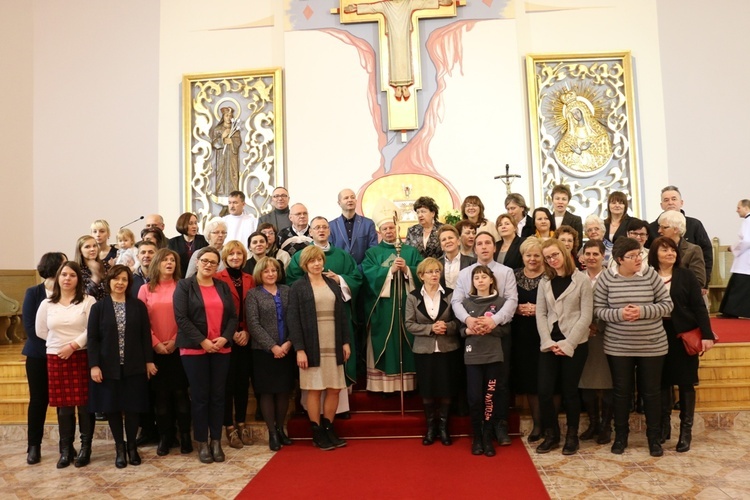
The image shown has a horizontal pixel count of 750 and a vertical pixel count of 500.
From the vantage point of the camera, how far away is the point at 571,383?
161 inches

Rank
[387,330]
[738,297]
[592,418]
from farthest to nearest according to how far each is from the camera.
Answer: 1. [738,297]
2. [387,330]
3. [592,418]

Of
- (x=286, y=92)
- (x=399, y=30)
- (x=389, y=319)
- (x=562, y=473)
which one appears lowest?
(x=562, y=473)

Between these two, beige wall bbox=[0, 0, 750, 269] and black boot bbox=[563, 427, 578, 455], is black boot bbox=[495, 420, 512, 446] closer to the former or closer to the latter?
black boot bbox=[563, 427, 578, 455]

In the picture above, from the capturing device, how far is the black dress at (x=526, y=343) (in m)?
4.31

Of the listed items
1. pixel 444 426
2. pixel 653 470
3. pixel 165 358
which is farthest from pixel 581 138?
pixel 165 358

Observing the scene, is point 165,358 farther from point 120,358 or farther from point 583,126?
point 583,126

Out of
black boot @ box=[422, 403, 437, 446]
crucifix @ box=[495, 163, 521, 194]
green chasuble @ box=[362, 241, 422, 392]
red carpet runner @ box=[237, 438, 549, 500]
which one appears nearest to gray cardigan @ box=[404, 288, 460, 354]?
green chasuble @ box=[362, 241, 422, 392]

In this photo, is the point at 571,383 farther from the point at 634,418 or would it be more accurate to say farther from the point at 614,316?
the point at 634,418

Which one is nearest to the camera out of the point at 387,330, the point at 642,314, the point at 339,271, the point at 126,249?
the point at 642,314

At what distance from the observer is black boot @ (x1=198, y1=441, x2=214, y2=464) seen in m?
4.11

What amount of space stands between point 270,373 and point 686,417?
263 centimetres

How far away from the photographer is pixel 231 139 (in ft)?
26.7

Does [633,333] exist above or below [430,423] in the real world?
above

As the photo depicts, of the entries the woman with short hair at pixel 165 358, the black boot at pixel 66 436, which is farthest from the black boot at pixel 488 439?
the black boot at pixel 66 436
